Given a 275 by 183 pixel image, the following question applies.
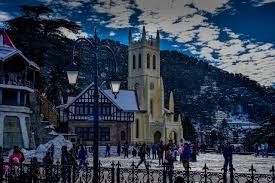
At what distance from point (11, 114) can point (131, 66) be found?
40863 millimetres

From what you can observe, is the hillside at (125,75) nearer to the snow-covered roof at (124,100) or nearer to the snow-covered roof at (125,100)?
the snow-covered roof at (124,100)

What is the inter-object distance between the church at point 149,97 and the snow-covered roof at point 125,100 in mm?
1841

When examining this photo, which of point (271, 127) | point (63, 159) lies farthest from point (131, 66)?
point (63, 159)

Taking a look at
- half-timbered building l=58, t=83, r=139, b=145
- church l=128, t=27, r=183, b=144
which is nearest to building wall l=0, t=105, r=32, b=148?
half-timbered building l=58, t=83, r=139, b=145

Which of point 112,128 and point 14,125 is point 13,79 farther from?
point 112,128

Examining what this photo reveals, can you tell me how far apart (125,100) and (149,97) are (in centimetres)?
782

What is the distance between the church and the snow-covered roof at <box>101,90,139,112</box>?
184 cm

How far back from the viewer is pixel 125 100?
69750 millimetres

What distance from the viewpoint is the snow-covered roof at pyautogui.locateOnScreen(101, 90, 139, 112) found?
210ft

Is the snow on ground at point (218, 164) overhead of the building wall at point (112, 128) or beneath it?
beneath

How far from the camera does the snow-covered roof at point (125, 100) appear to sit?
63925 mm

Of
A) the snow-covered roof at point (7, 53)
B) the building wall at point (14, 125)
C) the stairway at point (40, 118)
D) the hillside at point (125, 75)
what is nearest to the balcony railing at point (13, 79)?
the snow-covered roof at point (7, 53)

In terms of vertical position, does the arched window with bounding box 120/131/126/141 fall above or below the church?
below

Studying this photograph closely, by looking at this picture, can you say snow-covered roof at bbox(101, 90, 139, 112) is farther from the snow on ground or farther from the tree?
the snow on ground
